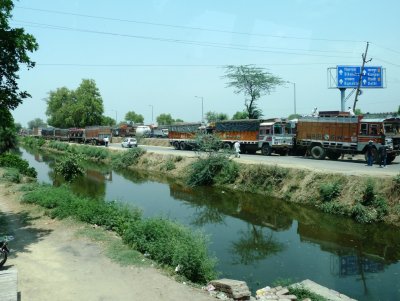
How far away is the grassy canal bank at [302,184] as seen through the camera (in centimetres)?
1614

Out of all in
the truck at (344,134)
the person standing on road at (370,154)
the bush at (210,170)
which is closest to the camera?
the person standing on road at (370,154)

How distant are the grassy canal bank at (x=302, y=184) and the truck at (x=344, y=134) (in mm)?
5908

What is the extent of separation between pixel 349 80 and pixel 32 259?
33568 mm

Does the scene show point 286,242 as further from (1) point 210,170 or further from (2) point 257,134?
(2) point 257,134

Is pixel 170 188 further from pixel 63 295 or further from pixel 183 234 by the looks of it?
pixel 63 295

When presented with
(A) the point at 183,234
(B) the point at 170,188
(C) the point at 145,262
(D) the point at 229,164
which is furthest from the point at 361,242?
(B) the point at 170,188

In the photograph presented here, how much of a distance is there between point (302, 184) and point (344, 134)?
23.5ft

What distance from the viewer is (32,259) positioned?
9312 millimetres

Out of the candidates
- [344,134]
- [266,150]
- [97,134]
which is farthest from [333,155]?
[97,134]

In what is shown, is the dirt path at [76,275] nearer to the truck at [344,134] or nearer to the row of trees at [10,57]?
the row of trees at [10,57]

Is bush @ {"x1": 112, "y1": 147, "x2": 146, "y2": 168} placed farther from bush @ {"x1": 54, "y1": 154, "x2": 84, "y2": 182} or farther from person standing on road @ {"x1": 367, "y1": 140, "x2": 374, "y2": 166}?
person standing on road @ {"x1": 367, "y1": 140, "x2": 374, "y2": 166}

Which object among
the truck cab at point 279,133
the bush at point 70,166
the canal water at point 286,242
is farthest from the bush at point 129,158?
the bush at point 70,166

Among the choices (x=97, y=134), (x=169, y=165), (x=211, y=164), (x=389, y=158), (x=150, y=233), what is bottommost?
(x=150, y=233)

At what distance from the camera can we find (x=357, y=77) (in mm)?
36000
